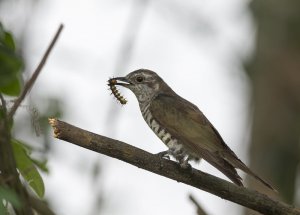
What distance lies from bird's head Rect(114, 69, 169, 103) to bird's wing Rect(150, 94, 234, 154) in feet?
1.43

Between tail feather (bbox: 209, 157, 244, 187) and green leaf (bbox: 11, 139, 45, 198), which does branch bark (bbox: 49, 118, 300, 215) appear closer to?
tail feather (bbox: 209, 157, 244, 187)

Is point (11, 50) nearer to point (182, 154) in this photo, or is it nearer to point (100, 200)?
point (182, 154)

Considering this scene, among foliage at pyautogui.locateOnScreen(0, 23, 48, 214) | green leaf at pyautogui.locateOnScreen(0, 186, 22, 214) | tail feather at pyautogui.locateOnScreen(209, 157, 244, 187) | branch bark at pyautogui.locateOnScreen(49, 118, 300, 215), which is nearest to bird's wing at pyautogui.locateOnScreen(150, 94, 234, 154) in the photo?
tail feather at pyautogui.locateOnScreen(209, 157, 244, 187)

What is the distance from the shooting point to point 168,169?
488 cm

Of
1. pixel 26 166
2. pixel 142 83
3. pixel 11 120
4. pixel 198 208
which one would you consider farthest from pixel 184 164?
pixel 142 83

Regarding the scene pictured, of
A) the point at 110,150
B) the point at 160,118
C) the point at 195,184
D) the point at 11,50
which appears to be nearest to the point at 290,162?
the point at 160,118

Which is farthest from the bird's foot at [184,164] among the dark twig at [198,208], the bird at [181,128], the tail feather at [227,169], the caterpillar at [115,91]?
the caterpillar at [115,91]

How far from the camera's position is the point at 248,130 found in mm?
10266

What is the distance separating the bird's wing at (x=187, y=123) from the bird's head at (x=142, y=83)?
0.44m

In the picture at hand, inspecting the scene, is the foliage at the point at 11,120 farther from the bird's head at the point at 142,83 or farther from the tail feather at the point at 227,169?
the bird's head at the point at 142,83

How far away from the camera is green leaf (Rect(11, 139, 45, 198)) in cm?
344

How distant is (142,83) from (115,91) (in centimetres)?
71

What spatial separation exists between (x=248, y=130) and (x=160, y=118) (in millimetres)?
4144

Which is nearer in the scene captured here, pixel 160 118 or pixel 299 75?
pixel 160 118
